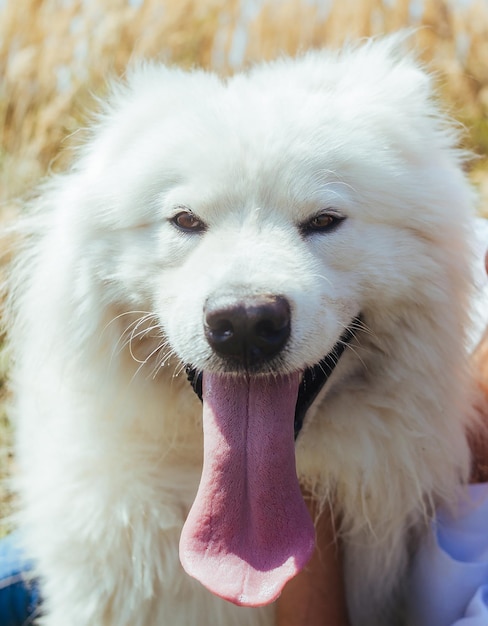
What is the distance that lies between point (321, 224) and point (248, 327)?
1.36 feet

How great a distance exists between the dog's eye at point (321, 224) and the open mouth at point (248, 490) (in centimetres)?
33

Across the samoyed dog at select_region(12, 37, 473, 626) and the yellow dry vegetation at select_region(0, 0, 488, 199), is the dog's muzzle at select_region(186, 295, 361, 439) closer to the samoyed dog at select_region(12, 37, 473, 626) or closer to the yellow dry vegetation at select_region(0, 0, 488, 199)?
the samoyed dog at select_region(12, 37, 473, 626)

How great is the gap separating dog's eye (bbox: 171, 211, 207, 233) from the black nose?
0.32 metres

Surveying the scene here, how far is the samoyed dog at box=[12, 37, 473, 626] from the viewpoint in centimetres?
189

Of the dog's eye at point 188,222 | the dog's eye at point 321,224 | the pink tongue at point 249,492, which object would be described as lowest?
the pink tongue at point 249,492

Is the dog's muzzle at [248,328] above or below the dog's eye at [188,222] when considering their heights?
below

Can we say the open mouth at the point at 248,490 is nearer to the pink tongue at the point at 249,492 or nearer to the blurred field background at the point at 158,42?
the pink tongue at the point at 249,492

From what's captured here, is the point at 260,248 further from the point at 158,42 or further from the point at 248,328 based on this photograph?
the point at 158,42

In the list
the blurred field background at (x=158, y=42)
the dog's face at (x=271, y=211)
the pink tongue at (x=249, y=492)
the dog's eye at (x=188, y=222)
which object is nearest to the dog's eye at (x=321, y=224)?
the dog's face at (x=271, y=211)

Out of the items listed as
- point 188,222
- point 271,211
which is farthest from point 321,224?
point 188,222

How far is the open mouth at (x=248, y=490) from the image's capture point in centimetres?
189

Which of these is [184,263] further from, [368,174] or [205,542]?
[205,542]

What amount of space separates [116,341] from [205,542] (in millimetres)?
660

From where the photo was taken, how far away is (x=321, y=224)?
196cm
